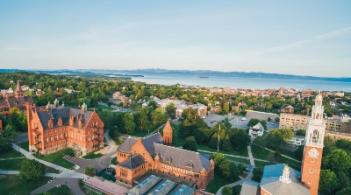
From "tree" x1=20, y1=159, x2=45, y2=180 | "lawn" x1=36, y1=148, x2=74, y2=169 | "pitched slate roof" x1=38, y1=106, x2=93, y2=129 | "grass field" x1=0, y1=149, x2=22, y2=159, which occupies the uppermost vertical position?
"pitched slate roof" x1=38, y1=106, x2=93, y2=129

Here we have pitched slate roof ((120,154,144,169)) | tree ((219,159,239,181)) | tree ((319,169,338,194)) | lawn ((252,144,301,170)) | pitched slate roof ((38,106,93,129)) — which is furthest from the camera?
lawn ((252,144,301,170))

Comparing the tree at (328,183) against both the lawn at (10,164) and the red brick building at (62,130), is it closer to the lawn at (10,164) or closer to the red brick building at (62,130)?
the red brick building at (62,130)

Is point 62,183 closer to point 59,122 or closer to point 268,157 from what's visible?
point 59,122

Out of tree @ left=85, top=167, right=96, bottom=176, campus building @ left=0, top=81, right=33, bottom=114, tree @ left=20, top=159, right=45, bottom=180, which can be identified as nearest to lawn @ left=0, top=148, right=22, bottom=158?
tree @ left=20, top=159, right=45, bottom=180

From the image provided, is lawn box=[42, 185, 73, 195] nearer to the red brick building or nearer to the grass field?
the red brick building

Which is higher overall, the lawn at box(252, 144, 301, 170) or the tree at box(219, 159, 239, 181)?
the tree at box(219, 159, 239, 181)

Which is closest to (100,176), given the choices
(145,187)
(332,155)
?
(145,187)

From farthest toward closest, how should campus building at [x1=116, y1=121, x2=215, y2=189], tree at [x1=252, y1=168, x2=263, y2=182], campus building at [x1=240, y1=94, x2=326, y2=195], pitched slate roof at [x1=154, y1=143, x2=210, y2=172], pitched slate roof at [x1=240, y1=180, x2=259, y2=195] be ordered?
1. tree at [x1=252, y1=168, x2=263, y2=182]
2. pitched slate roof at [x1=154, y1=143, x2=210, y2=172]
3. campus building at [x1=116, y1=121, x2=215, y2=189]
4. pitched slate roof at [x1=240, y1=180, x2=259, y2=195]
5. campus building at [x1=240, y1=94, x2=326, y2=195]

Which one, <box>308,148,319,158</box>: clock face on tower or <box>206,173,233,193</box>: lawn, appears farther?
<box>206,173,233,193</box>: lawn

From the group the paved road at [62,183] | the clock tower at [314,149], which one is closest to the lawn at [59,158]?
the paved road at [62,183]
